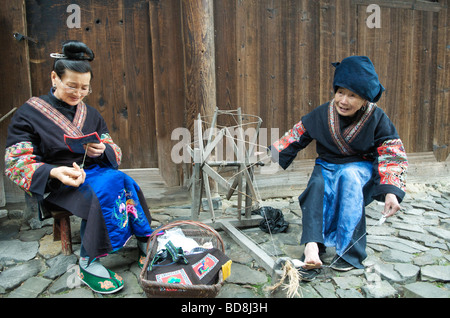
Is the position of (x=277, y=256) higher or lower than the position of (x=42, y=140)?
lower

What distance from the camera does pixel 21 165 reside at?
2.09m

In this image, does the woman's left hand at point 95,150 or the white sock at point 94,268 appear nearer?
the white sock at point 94,268

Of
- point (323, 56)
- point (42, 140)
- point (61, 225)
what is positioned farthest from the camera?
point (323, 56)

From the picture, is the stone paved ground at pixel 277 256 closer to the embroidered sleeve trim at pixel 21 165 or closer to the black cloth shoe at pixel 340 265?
the black cloth shoe at pixel 340 265

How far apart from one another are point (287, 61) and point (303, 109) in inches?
24.4

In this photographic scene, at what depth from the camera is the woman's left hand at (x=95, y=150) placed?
7.51ft

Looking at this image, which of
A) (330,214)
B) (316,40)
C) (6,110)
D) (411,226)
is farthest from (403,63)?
(6,110)

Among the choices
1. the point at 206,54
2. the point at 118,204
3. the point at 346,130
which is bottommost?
the point at 118,204

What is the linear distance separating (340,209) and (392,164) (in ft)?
1.53

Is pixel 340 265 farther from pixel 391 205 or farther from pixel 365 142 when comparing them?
pixel 365 142

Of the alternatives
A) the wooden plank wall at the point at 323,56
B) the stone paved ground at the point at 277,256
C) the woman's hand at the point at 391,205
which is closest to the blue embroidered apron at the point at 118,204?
the stone paved ground at the point at 277,256

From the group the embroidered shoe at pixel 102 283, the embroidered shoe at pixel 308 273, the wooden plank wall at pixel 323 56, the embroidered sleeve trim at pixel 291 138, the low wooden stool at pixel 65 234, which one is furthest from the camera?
the wooden plank wall at pixel 323 56

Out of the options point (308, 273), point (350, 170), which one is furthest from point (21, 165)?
point (350, 170)

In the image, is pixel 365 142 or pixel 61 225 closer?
pixel 365 142
